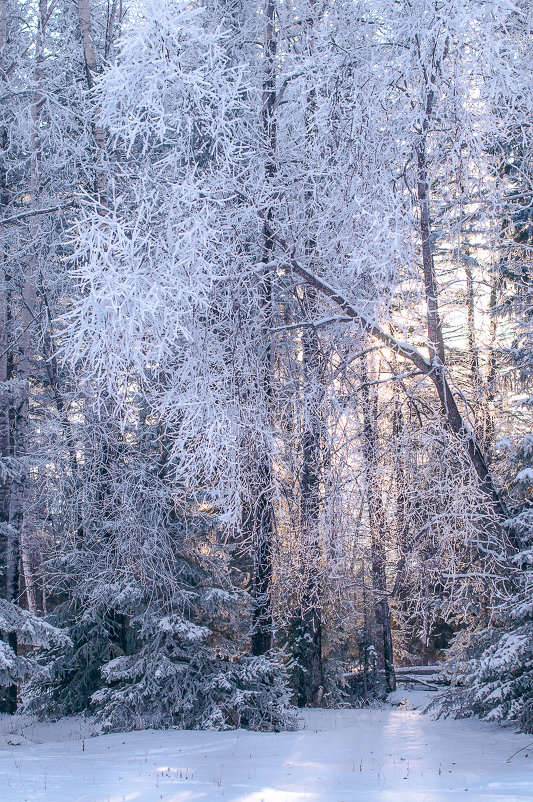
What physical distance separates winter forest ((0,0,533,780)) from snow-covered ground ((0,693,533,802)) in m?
0.58

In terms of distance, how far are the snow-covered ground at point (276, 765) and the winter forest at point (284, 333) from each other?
23.0 inches

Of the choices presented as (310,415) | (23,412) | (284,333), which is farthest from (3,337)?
(310,415)

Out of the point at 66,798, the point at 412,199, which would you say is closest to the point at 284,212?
the point at 412,199

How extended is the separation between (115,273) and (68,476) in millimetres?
5368

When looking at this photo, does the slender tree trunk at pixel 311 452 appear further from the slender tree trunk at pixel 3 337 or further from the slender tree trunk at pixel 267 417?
the slender tree trunk at pixel 3 337

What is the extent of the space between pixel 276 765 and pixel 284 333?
191 inches

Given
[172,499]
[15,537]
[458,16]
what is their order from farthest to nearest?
[15,537]
[172,499]
[458,16]

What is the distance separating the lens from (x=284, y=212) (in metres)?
7.97

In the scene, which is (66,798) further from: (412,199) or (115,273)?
(412,199)

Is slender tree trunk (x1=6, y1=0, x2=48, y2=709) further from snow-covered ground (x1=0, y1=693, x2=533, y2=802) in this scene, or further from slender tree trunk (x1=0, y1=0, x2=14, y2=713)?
snow-covered ground (x1=0, y1=693, x2=533, y2=802)

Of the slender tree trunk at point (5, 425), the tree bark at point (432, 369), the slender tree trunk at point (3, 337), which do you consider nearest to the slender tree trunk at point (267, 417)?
the tree bark at point (432, 369)

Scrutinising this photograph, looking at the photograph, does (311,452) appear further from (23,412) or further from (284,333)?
(23,412)

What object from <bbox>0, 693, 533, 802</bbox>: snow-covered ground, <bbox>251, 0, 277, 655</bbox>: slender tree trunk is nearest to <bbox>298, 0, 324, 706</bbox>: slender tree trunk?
<bbox>251, 0, 277, 655</bbox>: slender tree trunk

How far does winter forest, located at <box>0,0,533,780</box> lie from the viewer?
6.68 meters
